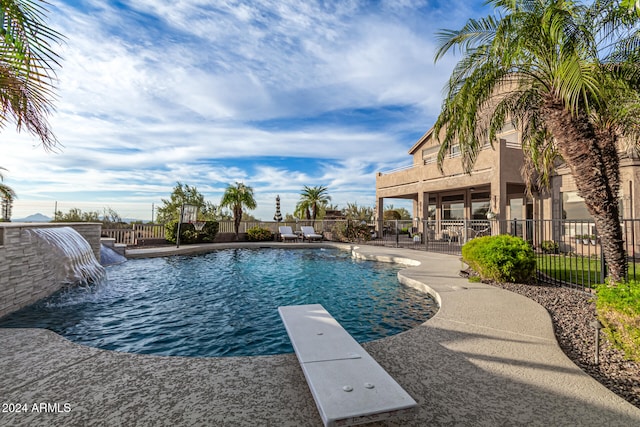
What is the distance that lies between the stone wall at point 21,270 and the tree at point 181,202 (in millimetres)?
23538

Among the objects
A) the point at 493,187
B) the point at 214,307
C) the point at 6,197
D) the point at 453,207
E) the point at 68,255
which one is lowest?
the point at 214,307

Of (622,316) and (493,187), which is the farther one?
(493,187)

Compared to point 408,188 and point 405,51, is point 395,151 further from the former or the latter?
point 405,51

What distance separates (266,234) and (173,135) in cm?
771

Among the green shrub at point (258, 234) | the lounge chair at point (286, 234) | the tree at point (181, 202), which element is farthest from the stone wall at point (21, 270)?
the tree at point (181, 202)

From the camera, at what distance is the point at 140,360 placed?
308 centimetres

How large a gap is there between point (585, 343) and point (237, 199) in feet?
60.8

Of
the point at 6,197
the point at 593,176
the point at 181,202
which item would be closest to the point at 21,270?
the point at 593,176

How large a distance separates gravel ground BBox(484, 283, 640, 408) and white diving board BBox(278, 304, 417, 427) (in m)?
2.24

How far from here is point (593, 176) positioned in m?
5.35

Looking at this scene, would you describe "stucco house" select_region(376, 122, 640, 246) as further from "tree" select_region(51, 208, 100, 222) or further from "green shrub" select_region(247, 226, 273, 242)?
"tree" select_region(51, 208, 100, 222)

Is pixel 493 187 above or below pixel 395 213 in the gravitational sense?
above

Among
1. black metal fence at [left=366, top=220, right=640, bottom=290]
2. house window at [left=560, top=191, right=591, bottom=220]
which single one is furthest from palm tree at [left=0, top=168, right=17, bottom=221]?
house window at [left=560, top=191, right=591, bottom=220]

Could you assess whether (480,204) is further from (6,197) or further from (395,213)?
(6,197)
